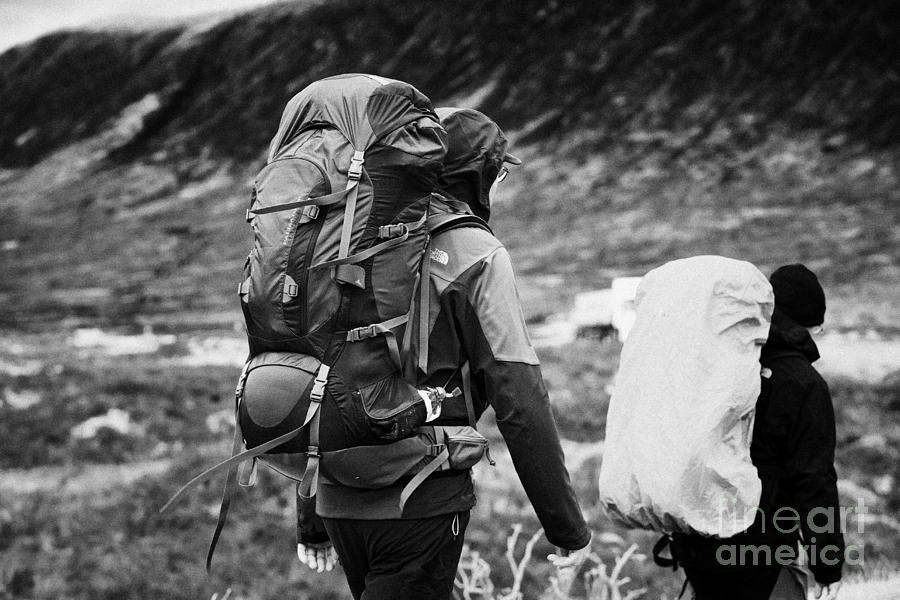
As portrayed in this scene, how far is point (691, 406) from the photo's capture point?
2672 millimetres

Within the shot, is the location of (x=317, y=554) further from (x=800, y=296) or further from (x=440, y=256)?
(x=800, y=296)

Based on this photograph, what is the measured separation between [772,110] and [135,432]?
65.5 ft

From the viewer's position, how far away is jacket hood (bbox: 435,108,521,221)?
98.2 inches

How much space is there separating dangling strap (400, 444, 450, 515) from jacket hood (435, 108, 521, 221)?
69cm

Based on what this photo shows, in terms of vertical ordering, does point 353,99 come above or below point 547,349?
above

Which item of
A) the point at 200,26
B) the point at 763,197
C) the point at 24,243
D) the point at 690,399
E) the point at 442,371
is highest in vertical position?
the point at 442,371

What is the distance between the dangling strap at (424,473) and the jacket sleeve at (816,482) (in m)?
1.18

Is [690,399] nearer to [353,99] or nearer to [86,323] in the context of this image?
[353,99]

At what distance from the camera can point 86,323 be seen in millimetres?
17344

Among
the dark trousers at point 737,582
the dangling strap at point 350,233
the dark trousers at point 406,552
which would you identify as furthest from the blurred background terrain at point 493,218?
the dangling strap at point 350,233

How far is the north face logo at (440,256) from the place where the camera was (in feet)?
7.52

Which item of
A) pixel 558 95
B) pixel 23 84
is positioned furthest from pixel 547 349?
pixel 23 84

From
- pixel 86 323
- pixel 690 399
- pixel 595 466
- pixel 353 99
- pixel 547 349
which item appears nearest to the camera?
pixel 353 99

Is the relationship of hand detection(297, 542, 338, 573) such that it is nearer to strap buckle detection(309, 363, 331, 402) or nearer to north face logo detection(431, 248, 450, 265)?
strap buckle detection(309, 363, 331, 402)
